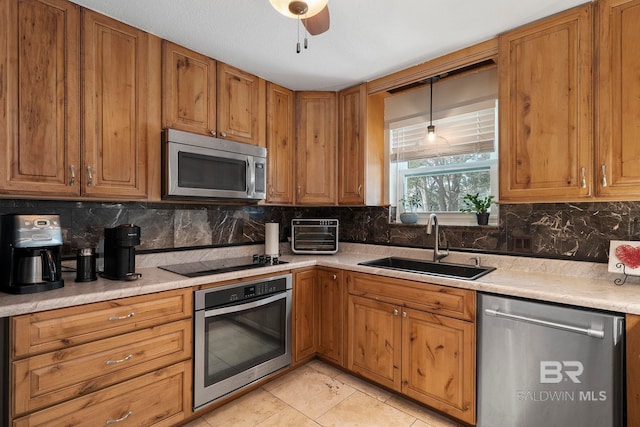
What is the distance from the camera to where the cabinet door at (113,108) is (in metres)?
1.74

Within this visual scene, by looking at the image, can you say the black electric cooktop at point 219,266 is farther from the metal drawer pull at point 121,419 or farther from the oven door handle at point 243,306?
the metal drawer pull at point 121,419

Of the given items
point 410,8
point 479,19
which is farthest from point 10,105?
point 479,19

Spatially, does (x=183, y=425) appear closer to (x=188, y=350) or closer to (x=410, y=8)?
(x=188, y=350)

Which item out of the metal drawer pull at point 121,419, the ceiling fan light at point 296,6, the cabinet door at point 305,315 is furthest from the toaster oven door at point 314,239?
the ceiling fan light at point 296,6

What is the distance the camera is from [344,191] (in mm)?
2840

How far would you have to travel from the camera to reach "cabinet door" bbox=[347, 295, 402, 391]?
211 cm

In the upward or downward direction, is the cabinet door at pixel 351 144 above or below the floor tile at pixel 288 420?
above

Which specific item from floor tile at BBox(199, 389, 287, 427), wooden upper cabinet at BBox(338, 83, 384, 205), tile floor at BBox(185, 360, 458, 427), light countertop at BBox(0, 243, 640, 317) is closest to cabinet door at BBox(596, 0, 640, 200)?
light countertop at BBox(0, 243, 640, 317)

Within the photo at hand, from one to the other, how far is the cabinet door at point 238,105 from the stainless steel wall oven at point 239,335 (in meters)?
1.15

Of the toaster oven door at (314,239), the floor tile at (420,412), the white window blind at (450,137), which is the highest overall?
the white window blind at (450,137)

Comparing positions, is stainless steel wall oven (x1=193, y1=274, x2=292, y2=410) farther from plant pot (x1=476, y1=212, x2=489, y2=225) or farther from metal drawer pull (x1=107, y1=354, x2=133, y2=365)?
plant pot (x1=476, y1=212, x2=489, y2=225)

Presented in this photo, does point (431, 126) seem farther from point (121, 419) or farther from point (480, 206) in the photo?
point (121, 419)

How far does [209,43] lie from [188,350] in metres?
1.95

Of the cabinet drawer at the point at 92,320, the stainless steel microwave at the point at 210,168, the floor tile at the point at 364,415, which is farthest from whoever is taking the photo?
the stainless steel microwave at the point at 210,168
